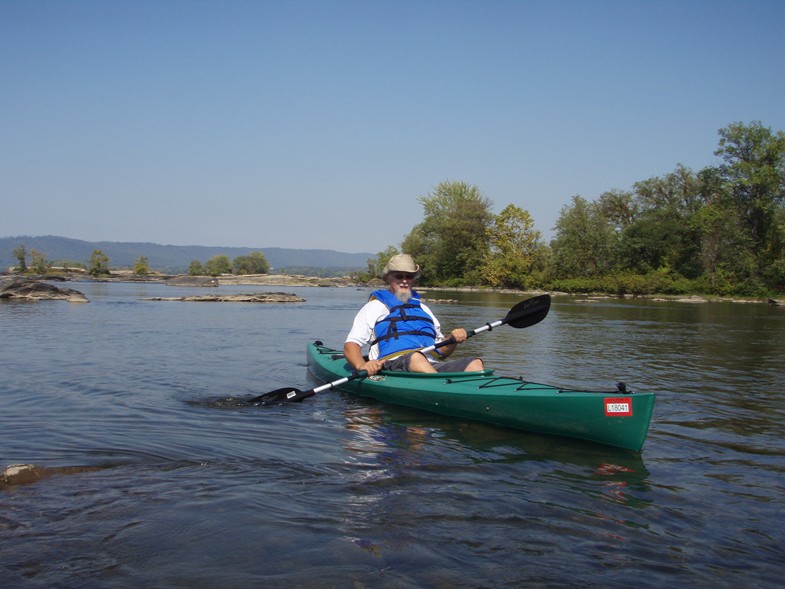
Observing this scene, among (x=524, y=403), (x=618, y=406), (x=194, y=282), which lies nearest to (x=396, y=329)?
(x=524, y=403)

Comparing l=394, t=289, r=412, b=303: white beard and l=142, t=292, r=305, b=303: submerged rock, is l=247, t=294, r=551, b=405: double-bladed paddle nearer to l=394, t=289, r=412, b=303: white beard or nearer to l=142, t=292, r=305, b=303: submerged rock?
l=394, t=289, r=412, b=303: white beard

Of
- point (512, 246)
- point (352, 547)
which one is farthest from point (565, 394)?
point (512, 246)

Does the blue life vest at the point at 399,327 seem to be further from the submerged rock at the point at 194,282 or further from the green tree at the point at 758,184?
the submerged rock at the point at 194,282

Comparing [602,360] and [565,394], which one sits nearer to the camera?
[565,394]

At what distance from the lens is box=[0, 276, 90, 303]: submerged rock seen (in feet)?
88.1

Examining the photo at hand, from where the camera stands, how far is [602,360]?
10922mm

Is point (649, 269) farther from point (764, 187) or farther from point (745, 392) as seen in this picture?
point (745, 392)

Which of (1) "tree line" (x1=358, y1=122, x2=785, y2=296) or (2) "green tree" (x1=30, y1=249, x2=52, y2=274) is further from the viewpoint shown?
(2) "green tree" (x1=30, y1=249, x2=52, y2=274)

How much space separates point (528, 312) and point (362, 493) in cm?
402

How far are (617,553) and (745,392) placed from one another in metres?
5.74

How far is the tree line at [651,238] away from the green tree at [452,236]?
0.37 feet

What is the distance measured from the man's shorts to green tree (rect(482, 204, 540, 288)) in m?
44.6

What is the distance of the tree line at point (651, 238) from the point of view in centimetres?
3934

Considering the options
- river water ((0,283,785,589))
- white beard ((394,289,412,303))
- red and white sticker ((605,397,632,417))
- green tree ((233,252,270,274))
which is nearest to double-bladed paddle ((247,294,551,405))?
river water ((0,283,785,589))
